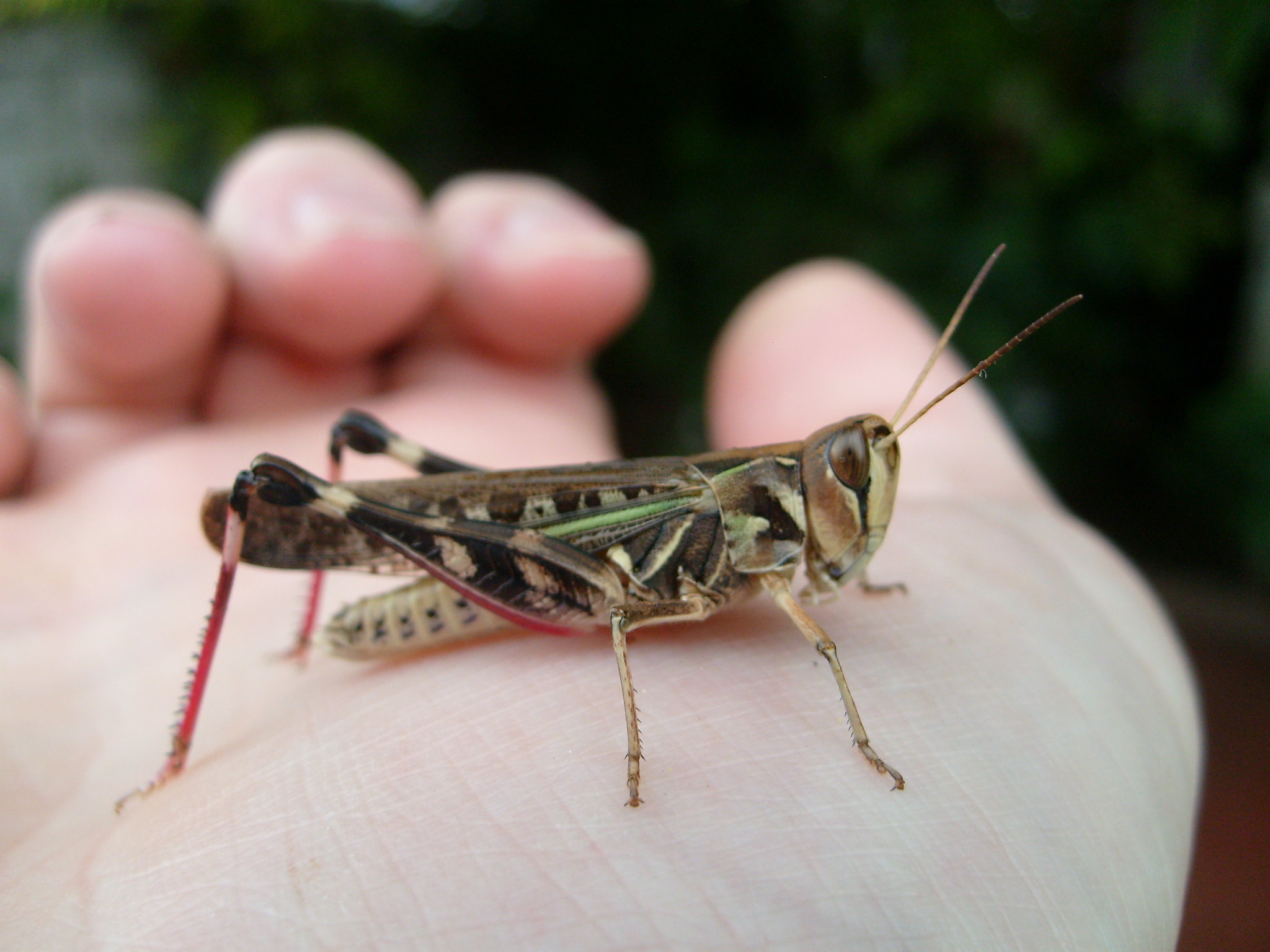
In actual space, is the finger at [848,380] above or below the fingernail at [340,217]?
below

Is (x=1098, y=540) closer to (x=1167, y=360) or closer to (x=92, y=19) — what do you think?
(x=1167, y=360)

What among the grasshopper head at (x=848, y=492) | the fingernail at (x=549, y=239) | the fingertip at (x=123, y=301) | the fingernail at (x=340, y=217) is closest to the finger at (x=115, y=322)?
the fingertip at (x=123, y=301)

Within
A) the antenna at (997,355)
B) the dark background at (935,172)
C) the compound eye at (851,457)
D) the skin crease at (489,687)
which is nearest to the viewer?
the skin crease at (489,687)

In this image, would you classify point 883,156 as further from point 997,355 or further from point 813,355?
point 997,355

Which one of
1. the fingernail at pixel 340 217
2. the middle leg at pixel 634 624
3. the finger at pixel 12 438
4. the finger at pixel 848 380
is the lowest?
the finger at pixel 12 438

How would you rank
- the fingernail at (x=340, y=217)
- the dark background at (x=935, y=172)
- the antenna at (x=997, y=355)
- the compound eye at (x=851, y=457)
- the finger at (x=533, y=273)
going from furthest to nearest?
the dark background at (x=935, y=172) → the finger at (x=533, y=273) → the fingernail at (x=340, y=217) → the compound eye at (x=851, y=457) → the antenna at (x=997, y=355)

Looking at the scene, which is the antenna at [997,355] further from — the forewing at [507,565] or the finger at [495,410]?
the finger at [495,410]

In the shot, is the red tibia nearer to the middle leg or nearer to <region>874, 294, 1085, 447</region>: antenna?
the middle leg

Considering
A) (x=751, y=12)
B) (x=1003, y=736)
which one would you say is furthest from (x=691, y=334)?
(x=1003, y=736)
